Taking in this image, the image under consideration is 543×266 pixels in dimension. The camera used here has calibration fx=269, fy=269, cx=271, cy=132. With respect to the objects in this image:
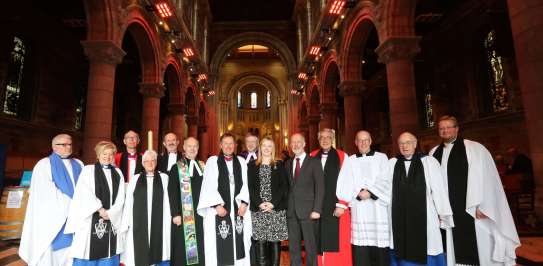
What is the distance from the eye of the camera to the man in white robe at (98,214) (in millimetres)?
3018

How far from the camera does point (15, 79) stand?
410 inches

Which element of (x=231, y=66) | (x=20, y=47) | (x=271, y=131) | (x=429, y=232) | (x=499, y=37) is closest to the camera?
(x=429, y=232)

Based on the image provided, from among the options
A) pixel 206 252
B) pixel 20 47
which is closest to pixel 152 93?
pixel 20 47

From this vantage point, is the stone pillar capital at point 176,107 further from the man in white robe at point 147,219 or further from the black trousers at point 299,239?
the black trousers at point 299,239

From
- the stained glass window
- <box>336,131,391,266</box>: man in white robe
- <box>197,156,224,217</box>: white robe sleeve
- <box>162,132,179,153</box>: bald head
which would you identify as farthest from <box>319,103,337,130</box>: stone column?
<box>197,156,224,217</box>: white robe sleeve

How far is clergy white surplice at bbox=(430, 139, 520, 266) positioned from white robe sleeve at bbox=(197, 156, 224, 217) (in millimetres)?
2968

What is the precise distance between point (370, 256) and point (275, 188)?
1.57 m

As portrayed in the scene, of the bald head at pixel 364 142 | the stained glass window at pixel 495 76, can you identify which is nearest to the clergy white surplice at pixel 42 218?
the bald head at pixel 364 142

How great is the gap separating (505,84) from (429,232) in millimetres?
9683

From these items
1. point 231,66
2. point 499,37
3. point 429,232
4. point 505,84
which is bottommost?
point 429,232

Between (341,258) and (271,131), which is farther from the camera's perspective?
(271,131)

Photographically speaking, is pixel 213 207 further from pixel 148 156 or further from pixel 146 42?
pixel 146 42

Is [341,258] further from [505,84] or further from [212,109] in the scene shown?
[212,109]

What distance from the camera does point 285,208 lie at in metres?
3.35
